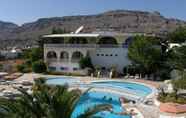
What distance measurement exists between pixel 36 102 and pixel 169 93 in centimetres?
1574

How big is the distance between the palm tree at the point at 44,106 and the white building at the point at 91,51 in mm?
29935

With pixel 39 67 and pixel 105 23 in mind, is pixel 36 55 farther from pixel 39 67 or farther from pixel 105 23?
pixel 105 23

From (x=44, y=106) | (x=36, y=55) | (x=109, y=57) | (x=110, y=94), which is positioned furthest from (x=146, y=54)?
(x=44, y=106)

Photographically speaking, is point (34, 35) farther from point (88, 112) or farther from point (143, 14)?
point (88, 112)

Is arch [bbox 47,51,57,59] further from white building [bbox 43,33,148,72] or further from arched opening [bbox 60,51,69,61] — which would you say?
arched opening [bbox 60,51,69,61]

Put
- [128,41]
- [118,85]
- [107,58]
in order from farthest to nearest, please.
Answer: [128,41] → [107,58] → [118,85]

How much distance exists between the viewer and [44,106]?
8953 mm

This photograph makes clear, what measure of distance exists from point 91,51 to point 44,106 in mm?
31013

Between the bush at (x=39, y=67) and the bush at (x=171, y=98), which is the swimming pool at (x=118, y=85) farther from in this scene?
the bush at (x=39, y=67)

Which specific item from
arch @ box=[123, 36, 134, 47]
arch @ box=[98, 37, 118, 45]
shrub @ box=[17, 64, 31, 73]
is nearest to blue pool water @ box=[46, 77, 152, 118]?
shrub @ box=[17, 64, 31, 73]

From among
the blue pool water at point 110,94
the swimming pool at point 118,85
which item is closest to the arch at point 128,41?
the swimming pool at point 118,85

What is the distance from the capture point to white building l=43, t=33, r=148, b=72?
39.5 metres

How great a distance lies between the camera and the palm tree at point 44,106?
342 inches

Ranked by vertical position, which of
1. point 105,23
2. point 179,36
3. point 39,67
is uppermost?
point 105,23
